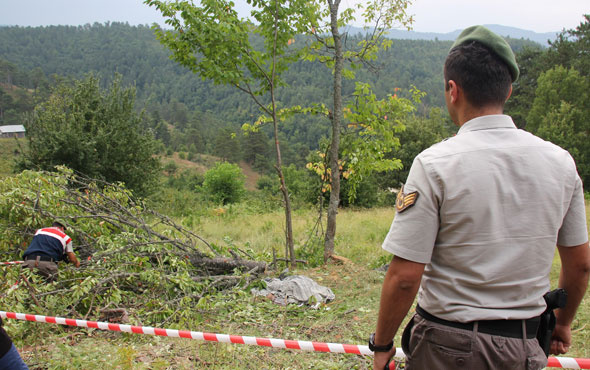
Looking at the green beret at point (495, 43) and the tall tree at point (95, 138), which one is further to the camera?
Result: the tall tree at point (95, 138)

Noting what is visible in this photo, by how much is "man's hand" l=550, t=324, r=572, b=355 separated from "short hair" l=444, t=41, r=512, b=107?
106 cm

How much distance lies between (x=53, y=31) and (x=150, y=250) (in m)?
226

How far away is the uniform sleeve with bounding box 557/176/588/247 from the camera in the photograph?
1525mm

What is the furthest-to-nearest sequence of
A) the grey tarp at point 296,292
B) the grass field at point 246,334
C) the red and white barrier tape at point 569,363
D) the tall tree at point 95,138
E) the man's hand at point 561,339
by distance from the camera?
the tall tree at point 95,138 < the grey tarp at point 296,292 < the grass field at point 246,334 < the red and white barrier tape at point 569,363 < the man's hand at point 561,339

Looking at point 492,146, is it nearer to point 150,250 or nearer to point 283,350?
point 283,350

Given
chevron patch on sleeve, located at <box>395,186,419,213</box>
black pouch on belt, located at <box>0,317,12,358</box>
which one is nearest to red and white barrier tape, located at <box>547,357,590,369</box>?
chevron patch on sleeve, located at <box>395,186,419,213</box>

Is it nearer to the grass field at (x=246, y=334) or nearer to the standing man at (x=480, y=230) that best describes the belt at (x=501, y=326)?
the standing man at (x=480, y=230)

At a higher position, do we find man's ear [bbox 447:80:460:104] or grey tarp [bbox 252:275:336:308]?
man's ear [bbox 447:80:460:104]

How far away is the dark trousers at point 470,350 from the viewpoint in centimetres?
139

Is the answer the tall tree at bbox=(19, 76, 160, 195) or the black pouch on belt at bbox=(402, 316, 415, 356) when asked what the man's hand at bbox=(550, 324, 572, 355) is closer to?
the black pouch on belt at bbox=(402, 316, 415, 356)

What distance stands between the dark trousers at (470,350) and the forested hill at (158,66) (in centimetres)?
9893

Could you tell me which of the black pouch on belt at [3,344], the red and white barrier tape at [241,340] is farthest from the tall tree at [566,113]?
the black pouch on belt at [3,344]

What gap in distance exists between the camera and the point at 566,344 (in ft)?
5.82

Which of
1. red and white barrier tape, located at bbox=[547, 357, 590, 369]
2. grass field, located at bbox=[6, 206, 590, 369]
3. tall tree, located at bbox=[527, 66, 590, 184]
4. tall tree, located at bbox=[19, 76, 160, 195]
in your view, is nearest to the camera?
red and white barrier tape, located at bbox=[547, 357, 590, 369]
